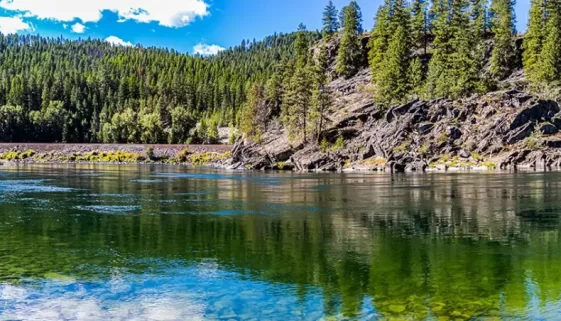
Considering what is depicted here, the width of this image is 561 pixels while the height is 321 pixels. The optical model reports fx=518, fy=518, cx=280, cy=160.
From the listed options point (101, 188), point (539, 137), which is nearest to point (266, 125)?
point (539, 137)

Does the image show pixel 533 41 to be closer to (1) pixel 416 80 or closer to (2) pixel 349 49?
(1) pixel 416 80

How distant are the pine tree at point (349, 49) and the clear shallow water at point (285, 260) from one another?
110007 millimetres

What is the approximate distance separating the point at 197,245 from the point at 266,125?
11839 centimetres

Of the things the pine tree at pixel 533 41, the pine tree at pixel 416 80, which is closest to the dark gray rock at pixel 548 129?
the pine tree at pixel 533 41

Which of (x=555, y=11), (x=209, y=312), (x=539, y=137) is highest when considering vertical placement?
(x=555, y=11)

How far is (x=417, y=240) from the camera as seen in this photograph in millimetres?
24891

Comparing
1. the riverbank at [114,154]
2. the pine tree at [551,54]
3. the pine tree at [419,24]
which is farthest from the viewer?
the riverbank at [114,154]

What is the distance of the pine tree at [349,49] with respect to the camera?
5778 inches

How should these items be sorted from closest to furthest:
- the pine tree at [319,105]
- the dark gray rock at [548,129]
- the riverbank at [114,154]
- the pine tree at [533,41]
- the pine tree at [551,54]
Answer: the dark gray rock at [548,129] → the pine tree at [551,54] → the pine tree at [319,105] → the pine tree at [533,41] → the riverbank at [114,154]

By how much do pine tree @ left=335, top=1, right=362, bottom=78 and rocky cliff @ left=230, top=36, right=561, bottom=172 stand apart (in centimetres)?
3218

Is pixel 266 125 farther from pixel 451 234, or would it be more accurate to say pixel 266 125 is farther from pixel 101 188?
pixel 451 234

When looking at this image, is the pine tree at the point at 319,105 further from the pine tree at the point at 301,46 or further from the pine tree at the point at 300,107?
the pine tree at the point at 301,46

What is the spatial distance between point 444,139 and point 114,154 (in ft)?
349

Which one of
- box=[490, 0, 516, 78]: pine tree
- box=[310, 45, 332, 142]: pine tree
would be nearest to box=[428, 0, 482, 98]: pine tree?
box=[490, 0, 516, 78]: pine tree
